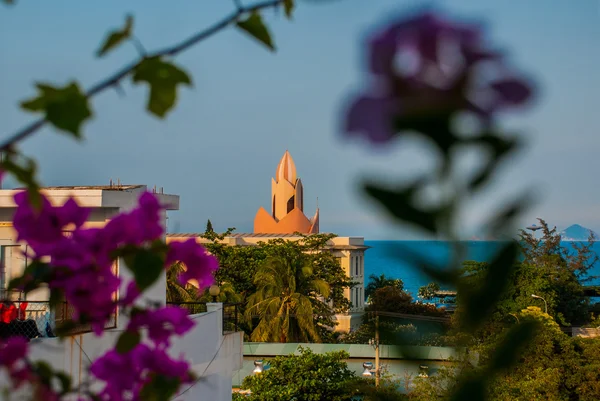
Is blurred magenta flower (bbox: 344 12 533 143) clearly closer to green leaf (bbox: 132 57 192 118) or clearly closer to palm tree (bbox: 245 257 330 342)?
green leaf (bbox: 132 57 192 118)

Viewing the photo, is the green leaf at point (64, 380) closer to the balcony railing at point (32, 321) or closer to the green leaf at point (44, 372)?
the green leaf at point (44, 372)

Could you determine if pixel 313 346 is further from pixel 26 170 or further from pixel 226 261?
pixel 26 170

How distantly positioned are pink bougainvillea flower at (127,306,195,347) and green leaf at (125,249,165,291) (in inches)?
3.7

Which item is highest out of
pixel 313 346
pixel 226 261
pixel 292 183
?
pixel 292 183

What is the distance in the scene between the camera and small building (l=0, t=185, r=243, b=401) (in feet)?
19.3

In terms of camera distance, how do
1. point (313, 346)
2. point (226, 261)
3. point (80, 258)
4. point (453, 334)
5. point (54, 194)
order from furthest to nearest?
1. point (226, 261)
2. point (313, 346)
3. point (54, 194)
4. point (80, 258)
5. point (453, 334)

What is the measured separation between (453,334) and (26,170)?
1.38ft

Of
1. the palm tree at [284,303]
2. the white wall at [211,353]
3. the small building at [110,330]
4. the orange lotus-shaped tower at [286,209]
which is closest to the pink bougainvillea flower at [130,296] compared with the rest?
the small building at [110,330]

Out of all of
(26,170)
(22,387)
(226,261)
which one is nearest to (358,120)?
(26,170)

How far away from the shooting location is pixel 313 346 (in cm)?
1881

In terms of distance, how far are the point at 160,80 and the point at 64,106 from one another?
119 millimetres

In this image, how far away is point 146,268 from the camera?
0.80 meters

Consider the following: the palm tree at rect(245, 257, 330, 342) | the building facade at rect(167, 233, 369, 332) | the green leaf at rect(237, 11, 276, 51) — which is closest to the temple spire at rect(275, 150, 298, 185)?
the building facade at rect(167, 233, 369, 332)

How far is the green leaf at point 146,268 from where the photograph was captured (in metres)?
0.80
